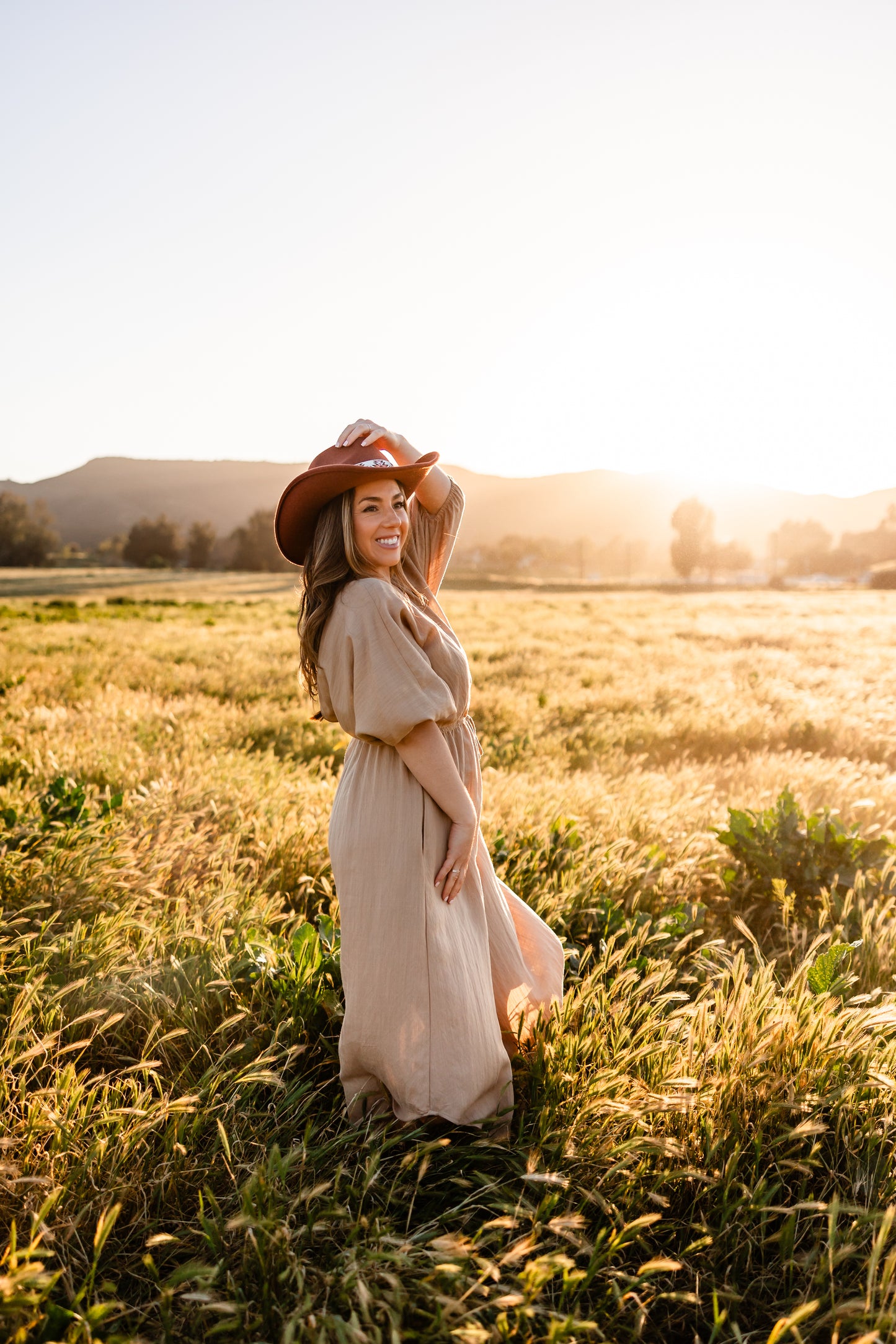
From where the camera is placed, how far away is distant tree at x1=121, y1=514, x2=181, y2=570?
4171 inches

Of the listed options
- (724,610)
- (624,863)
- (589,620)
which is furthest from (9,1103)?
(724,610)

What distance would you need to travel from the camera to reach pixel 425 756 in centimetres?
244

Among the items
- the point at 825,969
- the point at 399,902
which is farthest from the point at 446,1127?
the point at 825,969

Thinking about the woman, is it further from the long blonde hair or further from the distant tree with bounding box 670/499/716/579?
the distant tree with bounding box 670/499/716/579

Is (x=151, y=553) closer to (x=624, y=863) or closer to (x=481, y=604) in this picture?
(x=481, y=604)

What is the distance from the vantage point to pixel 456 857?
2.49 meters

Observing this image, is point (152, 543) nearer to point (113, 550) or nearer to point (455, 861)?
point (113, 550)

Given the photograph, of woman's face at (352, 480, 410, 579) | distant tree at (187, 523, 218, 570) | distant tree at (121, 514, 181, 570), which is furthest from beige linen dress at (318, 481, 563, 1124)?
distant tree at (121, 514, 181, 570)

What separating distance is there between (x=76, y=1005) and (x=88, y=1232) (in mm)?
928

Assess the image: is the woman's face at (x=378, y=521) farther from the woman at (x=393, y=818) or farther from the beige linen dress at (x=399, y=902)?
the beige linen dress at (x=399, y=902)

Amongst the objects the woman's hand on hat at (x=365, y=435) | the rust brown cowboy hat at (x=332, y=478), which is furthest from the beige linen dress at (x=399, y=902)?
the woman's hand on hat at (x=365, y=435)

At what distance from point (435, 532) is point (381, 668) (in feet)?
3.40

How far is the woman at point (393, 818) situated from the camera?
239 centimetres

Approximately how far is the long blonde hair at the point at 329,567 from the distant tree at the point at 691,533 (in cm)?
11937
